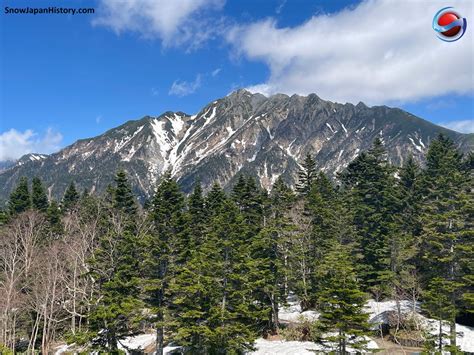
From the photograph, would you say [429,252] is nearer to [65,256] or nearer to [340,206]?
[340,206]

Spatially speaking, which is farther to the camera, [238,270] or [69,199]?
[69,199]

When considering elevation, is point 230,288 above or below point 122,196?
below

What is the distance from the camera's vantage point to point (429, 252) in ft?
111

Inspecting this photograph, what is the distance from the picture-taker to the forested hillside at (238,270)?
28.7 m

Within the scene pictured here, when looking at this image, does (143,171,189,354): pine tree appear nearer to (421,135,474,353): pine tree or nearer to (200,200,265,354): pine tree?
(200,200,265,354): pine tree

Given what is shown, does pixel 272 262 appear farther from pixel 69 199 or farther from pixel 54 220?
pixel 69 199

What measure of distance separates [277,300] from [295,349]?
18.8ft

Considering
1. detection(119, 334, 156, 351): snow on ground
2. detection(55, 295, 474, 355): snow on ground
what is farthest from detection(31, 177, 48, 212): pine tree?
detection(119, 334, 156, 351): snow on ground

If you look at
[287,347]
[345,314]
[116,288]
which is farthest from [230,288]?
[345,314]

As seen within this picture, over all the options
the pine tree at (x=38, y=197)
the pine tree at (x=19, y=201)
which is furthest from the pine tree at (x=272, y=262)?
the pine tree at (x=38, y=197)

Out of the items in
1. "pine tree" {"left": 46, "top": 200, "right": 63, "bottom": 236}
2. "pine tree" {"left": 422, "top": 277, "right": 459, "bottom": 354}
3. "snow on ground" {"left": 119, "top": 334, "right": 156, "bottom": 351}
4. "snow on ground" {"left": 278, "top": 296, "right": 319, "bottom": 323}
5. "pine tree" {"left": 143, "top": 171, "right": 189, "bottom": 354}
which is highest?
"pine tree" {"left": 46, "top": 200, "right": 63, "bottom": 236}

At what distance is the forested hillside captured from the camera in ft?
94.1

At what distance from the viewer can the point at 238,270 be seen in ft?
105

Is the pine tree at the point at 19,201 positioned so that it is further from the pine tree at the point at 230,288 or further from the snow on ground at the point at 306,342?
the pine tree at the point at 230,288
